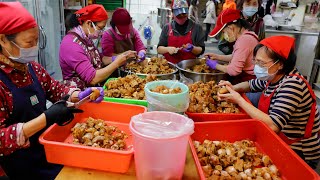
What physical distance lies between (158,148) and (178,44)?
2.57 m

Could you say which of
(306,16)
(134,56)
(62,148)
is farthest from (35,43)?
(306,16)

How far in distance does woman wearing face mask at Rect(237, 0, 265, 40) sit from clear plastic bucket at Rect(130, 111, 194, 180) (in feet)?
9.24

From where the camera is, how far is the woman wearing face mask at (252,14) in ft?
11.4

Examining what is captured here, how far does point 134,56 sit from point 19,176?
1.58 meters

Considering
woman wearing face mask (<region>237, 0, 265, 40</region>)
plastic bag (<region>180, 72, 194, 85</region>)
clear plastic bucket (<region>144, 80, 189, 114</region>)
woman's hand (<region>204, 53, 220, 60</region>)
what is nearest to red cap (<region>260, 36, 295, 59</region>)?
clear plastic bucket (<region>144, 80, 189, 114</region>)

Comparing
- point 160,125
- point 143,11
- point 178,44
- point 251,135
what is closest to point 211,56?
point 178,44

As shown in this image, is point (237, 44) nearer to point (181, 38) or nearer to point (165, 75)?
point (165, 75)

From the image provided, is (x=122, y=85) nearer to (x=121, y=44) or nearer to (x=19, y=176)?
(x=19, y=176)

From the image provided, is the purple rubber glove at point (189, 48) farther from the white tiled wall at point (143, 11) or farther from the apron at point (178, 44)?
the white tiled wall at point (143, 11)

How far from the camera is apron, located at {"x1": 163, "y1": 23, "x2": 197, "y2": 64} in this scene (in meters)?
3.30

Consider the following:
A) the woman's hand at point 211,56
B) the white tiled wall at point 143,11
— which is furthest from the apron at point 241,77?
the white tiled wall at point 143,11

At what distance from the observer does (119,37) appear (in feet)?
10.4

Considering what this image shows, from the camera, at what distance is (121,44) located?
321cm

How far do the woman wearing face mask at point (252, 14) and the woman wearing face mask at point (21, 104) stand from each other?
8.83 feet
